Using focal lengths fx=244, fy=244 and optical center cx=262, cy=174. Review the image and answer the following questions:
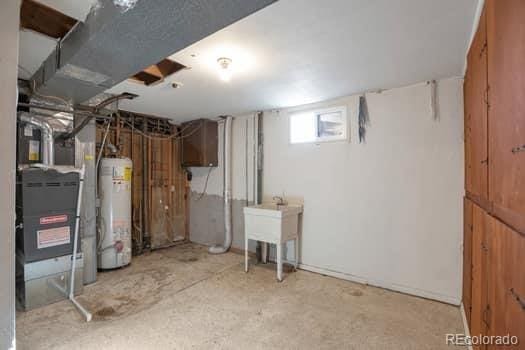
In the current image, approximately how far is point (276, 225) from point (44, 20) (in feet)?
9.27

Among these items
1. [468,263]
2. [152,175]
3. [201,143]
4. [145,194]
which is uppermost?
[201,143]

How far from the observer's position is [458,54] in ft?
6.70

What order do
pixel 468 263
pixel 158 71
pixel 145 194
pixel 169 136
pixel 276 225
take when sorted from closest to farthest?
pixel 468 263 → pixel 158 71 → pixel 276 225 → pixel 145 194 → pixel 169 136

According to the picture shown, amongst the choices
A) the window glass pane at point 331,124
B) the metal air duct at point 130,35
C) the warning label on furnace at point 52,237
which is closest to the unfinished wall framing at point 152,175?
the warning label on furnace at point 52,237

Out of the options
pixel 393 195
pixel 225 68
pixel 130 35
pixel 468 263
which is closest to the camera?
pixel 130 35

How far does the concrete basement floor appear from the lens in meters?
1.98

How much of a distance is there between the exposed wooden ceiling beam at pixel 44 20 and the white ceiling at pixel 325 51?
57cm

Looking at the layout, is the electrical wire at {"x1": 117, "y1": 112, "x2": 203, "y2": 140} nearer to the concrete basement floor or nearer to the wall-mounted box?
the wall-mounted box

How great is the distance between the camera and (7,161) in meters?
1.40

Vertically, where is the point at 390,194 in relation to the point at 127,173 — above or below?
below

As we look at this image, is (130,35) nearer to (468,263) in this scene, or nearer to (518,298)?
(518,298)

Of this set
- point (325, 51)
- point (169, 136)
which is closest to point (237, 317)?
point (325, 51)

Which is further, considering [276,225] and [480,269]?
[276,225]

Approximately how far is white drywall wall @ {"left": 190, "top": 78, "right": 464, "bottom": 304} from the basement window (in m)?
0.08
